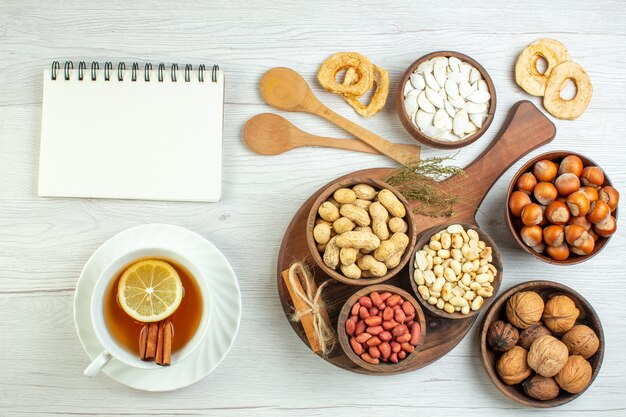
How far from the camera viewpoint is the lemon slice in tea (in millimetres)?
1073

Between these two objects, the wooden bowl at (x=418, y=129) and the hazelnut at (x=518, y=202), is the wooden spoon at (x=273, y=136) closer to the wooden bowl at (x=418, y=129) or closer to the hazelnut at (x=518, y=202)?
Answer: the wooden bowl at (x=418, y=129)

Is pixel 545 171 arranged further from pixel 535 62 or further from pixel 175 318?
pixel 175 318

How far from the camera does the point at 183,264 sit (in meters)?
1.09

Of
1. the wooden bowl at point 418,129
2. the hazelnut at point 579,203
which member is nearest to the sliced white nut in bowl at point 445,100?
→ the wooden bowl at point 418,129

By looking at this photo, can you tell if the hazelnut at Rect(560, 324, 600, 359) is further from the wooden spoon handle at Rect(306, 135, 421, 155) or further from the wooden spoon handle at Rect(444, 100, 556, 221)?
the wooden spoon handle at Rect(306, 135, 421, 155)

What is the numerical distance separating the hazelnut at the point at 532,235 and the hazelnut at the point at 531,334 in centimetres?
16

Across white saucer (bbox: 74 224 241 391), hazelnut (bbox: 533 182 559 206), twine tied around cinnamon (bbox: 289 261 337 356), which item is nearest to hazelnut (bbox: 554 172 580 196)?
hazelnut (bbox: 533 182 559 206)

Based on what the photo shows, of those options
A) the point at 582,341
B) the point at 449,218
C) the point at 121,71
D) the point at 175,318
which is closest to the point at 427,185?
the point at 449,218

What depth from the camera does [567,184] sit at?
3.92 feet

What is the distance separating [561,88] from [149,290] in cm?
90

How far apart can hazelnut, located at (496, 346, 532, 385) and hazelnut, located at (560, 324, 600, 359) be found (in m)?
0.09

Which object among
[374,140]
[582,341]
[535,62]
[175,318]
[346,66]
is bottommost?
[175,318]

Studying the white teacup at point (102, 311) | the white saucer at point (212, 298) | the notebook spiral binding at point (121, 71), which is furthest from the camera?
the notebook spiral binding at point (121, 71)

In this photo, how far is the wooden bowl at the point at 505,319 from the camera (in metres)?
1.21
